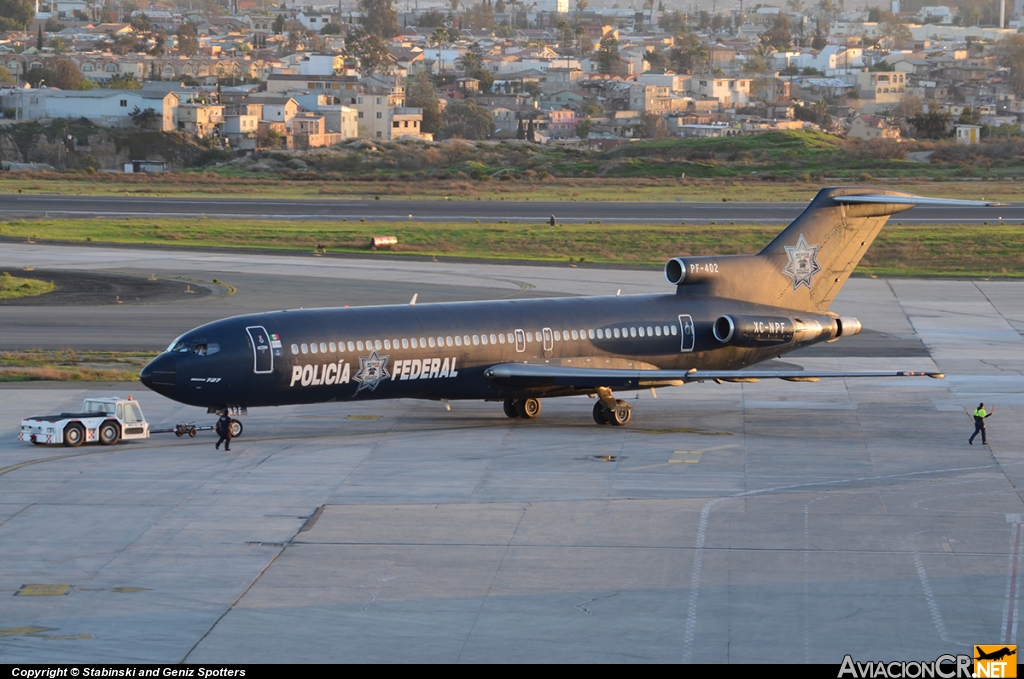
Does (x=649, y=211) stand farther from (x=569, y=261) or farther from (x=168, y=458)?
A: (x=168, y=458)

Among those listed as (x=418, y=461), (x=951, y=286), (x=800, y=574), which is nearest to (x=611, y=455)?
(x=418, y=461)

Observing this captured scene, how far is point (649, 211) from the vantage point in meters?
97.4

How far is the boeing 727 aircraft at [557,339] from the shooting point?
33.1 m

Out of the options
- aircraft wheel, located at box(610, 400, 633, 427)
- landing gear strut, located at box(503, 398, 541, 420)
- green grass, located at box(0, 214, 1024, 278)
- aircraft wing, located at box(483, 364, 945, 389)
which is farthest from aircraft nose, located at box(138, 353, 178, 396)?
green grass, located at box(0, 214, 1024, 278)

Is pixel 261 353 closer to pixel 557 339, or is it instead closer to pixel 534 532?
pixel 557 339

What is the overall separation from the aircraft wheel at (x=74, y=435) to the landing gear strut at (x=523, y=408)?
39.1ft

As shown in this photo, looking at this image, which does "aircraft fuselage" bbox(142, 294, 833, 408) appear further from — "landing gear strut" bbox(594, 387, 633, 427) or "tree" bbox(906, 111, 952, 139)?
"tree" bbox(906, 111, 952, 139)

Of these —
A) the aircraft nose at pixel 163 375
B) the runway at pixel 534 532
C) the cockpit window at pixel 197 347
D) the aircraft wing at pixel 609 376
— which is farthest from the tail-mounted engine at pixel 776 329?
the aircraft nose at pixel 163 375

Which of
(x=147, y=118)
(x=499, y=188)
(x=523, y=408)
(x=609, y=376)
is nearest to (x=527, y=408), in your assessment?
(x=523, y=408)

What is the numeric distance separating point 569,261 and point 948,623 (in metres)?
55.5

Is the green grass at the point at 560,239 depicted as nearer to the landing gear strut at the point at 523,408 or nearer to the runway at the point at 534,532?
the runway at the point at 534,532

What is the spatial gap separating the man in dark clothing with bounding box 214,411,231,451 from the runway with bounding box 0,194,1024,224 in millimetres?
58824

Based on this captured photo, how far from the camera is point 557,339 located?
36969 mm

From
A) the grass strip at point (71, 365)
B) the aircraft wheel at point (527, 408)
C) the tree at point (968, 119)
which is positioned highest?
the tree at point (968, 119)
